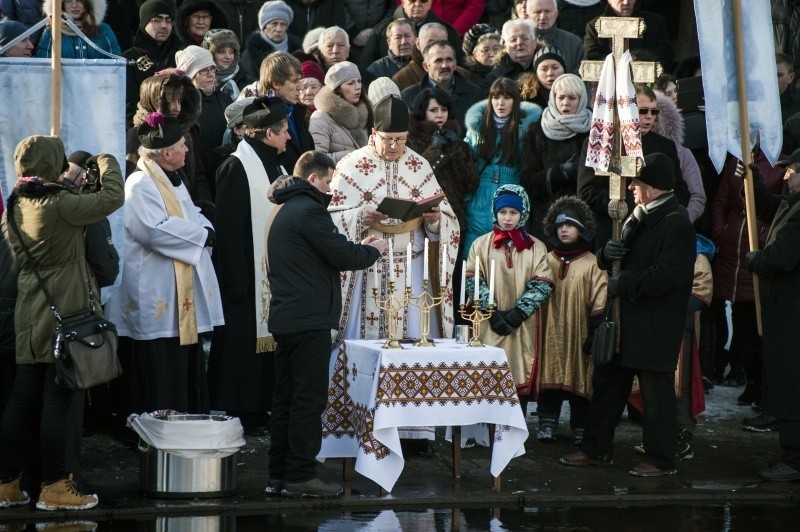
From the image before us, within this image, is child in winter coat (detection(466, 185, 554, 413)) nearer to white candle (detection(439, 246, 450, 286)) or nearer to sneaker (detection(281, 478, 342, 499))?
white candle (detection(439, 246, 450, 286))

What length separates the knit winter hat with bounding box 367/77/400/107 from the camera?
12398 mm

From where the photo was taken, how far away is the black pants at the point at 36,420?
28.2ft

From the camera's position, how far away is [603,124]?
1066cm

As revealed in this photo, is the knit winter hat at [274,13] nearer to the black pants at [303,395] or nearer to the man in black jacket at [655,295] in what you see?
the man in black jacket at [655,295]

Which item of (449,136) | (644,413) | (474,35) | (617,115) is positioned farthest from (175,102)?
(474,35)

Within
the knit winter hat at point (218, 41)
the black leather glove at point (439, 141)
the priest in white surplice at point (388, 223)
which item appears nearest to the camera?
the priest in white surplice at point (388, 223)

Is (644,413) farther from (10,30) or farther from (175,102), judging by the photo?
(10,30)

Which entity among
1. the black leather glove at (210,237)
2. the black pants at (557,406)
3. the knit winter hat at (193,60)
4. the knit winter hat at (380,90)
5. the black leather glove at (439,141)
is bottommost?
the black pants at (557,406)

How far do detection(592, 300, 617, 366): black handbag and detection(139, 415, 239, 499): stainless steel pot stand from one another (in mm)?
2682

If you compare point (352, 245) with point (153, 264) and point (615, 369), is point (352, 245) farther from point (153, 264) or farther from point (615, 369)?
point (615, 369)

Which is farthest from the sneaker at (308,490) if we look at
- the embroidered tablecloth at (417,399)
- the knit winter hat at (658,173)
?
the knit winter hat at (658,173)

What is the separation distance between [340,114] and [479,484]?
3.66m

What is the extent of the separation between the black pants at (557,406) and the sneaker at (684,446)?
0.75 metres

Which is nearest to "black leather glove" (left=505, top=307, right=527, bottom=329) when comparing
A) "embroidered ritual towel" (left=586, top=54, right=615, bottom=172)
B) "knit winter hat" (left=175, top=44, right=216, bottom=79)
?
"embroidered ritual towel" (left=586, top=54, right=615, bottom=172)
